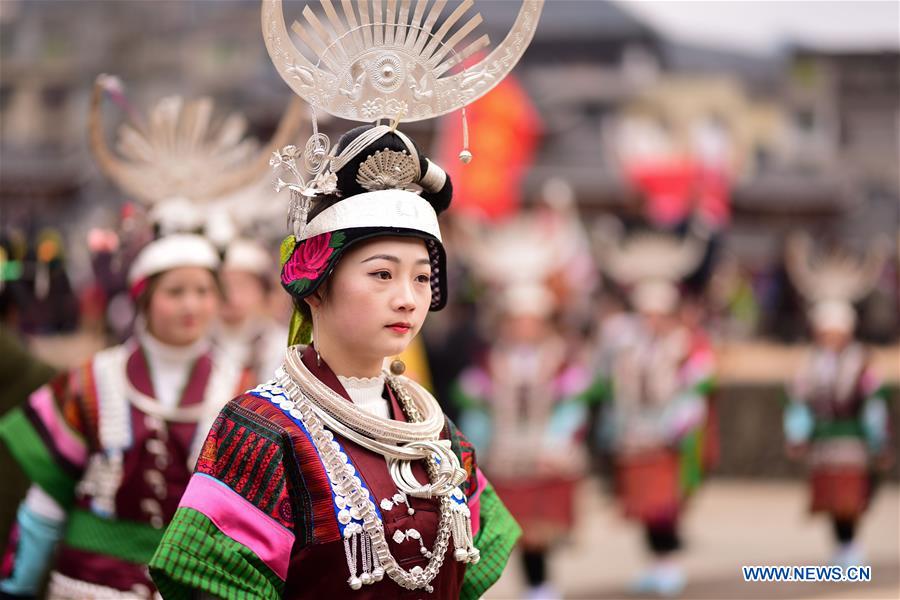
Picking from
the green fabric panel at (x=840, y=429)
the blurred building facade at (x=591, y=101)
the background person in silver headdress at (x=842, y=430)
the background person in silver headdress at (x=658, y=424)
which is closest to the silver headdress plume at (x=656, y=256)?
the background person in silver headdress at (x=658, y=424)

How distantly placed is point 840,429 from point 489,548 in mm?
6523

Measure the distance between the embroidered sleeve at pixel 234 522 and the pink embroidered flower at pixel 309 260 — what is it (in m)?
0.32

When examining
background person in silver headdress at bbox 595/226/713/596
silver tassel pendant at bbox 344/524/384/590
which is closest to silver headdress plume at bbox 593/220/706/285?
background person in silver headdress at bbox 595/226/713/596

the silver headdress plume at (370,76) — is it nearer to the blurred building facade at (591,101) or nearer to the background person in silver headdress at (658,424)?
the background person in silver headdress at (658,424)

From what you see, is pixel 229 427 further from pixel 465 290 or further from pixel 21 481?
pixel 465 290

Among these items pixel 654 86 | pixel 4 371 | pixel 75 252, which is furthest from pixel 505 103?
pixel 4 371

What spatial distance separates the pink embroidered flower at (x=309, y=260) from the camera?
9.41ft

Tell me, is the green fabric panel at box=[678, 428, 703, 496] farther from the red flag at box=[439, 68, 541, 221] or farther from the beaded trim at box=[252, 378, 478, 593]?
the red flag at box=[439, 68, 541, 221]

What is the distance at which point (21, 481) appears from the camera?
469 cm

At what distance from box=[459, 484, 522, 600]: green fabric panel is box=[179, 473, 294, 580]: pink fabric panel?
1.80ft

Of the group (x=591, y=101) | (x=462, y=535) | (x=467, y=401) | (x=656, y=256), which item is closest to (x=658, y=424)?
(x=467, y=401)

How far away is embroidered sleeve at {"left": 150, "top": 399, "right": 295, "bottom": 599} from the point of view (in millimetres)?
2631

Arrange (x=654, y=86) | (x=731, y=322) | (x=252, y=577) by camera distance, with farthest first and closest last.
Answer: (x=654, y=86), (x=731, y=322), (x=252, y=577)

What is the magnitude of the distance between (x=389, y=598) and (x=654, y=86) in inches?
1282
